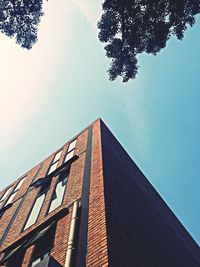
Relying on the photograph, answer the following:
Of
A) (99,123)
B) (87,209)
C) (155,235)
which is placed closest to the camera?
(87,209)

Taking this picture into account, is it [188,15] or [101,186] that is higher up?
[188,15]

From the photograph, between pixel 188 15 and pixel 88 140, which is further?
pixel 88 140

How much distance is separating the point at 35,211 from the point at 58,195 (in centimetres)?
119

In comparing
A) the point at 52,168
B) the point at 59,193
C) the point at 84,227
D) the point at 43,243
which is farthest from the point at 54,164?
the point at 84,227

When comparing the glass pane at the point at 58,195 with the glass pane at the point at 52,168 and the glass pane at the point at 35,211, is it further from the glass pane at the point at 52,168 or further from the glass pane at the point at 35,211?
the glass pane at the point at 52,168

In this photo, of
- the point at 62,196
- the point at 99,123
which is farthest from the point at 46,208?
the point at 99,123

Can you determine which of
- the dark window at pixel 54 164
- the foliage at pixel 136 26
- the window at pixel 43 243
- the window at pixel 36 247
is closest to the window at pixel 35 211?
the window at pixel 36 247

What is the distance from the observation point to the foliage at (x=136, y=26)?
792 cm

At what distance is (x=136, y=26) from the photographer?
8.38 m

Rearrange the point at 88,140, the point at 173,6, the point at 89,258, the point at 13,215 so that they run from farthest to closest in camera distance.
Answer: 1. the point at 88,140
2. the point at 13,215
3. the point at 173,6
4. the point at 89,258

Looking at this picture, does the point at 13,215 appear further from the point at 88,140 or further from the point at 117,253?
the point at 117,253

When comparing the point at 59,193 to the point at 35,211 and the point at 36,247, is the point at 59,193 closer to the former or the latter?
the point at 35,211

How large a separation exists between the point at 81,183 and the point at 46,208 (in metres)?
1.67

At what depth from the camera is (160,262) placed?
689 centimetres
